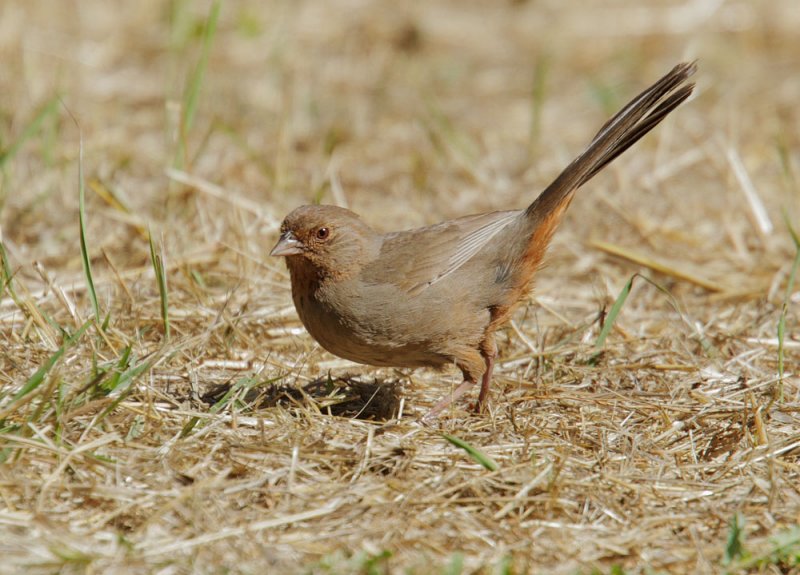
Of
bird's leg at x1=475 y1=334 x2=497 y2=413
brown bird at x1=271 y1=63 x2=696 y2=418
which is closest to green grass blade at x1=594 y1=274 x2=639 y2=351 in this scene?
brown bird at x1=271 y1=63 x2=696 y2=418

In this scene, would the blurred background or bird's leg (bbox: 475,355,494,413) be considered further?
the blurred background

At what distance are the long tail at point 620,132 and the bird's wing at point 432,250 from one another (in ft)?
0.73

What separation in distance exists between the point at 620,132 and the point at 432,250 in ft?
3.17

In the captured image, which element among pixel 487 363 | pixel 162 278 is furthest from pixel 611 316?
pixel 162 278

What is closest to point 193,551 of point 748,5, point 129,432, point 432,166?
point 129,432

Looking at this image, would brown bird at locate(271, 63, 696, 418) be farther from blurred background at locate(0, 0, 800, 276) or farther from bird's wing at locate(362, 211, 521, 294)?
blurred background at locate(0, 0, 800, 276)

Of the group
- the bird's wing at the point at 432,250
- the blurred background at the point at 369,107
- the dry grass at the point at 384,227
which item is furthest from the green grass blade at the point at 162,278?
the blurred background at the point at 369,107

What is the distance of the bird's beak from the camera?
14.7ft

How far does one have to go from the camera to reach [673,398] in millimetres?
4512

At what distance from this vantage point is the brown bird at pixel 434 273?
14.4ft

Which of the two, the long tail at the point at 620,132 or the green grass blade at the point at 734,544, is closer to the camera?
the green grass blade at the point at 734,544

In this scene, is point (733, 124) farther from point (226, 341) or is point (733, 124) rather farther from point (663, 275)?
point (226, 341)

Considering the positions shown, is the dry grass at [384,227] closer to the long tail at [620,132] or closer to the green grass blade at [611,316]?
the green grass blade at [611,316]

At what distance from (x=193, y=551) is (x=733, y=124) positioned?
586cm
